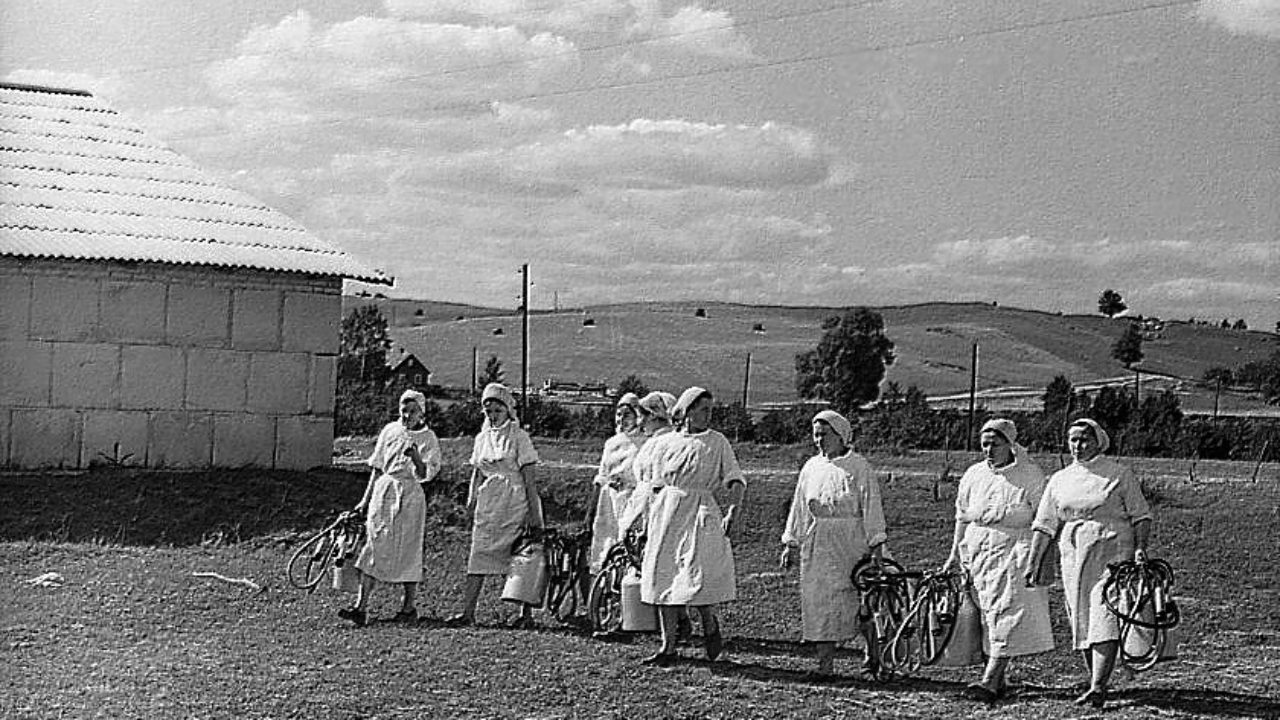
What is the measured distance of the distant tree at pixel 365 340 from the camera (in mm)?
39469

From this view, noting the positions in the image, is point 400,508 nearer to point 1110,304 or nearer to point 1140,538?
point 1140,538

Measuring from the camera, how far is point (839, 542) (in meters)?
8.28

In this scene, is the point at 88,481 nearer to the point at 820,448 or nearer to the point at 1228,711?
the point at 820,448

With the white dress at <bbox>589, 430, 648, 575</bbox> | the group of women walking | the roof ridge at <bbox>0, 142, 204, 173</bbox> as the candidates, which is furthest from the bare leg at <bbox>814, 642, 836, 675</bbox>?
the roof ridge at <bbox>0, 142, 204, 173</bbox>

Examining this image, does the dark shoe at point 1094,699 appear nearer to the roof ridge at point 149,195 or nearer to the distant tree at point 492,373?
the roof ridge at point 149,195

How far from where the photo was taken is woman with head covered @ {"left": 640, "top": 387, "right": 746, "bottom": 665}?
8500 millimetres

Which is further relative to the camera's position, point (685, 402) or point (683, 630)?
point (683, 630)

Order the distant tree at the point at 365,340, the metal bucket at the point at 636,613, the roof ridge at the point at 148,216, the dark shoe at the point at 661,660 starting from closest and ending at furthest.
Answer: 1. the dark shoe at the point at 661,660
2. the metal bucket at the point at 636,613
3. the roof ridge at the point at 148,216
4. the distant tree at the point at 365,340

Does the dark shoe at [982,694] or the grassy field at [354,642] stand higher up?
the dark shoe at [982,694]

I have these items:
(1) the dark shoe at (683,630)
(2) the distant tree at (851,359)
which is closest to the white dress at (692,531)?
(1) the dark shoe at (683,630)

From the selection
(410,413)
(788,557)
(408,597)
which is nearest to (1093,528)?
(788,557)

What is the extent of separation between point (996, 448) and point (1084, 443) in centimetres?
42

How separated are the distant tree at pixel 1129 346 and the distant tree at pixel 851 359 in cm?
844

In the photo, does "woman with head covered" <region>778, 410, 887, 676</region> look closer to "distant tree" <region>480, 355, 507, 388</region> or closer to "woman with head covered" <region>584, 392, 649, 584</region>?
"woman with head covered" <region>584, 392, 649, 584</region>
